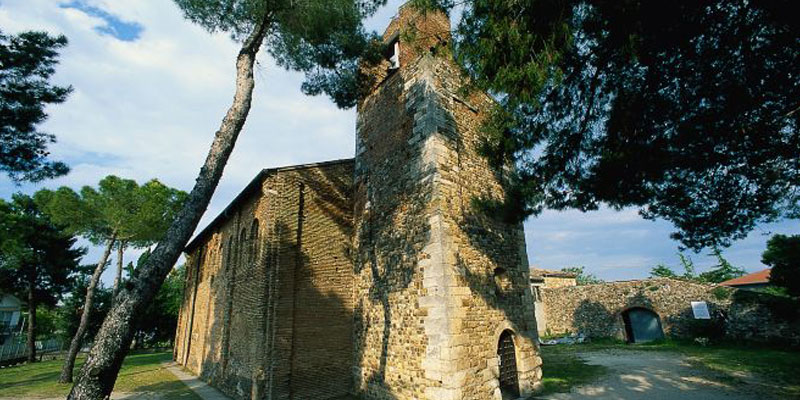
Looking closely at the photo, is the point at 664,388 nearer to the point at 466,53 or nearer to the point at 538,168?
the point at 538,168

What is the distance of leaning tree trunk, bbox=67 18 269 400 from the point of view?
15.2 ft

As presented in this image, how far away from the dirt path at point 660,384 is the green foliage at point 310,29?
10039mm

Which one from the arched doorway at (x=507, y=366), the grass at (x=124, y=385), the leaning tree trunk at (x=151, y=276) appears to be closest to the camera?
the leaning tree trunk at (x=151, y=276)

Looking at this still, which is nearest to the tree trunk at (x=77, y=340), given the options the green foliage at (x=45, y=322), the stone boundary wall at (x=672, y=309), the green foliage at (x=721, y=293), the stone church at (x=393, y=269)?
the stone church at (x=393, y=269)

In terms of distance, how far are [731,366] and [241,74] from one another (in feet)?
50.9

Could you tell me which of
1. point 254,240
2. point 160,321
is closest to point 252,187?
point 254,240

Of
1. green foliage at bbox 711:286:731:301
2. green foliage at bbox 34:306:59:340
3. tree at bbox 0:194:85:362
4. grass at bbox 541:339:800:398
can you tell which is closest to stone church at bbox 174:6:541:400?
grass at bbox 541:339:800:398

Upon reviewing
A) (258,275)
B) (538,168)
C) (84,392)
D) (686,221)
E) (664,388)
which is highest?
(538,168)

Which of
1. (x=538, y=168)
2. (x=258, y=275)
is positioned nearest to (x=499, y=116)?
(x=538, y=168)

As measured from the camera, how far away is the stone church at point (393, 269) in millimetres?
7703

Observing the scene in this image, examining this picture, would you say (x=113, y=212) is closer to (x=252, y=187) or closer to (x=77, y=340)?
(x=77, y=340)

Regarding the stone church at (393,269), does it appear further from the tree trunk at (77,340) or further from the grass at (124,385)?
the tree trunk at (77,340)

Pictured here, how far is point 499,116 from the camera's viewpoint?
6629 mm

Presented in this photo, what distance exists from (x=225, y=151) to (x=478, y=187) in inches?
242
